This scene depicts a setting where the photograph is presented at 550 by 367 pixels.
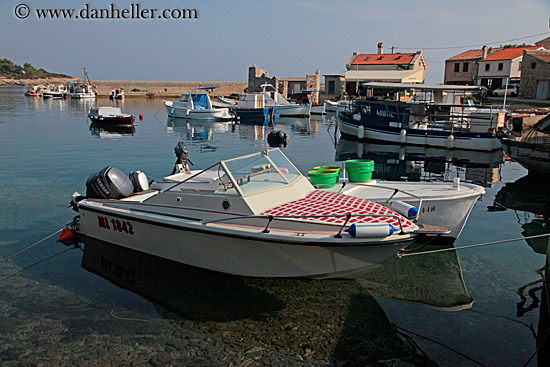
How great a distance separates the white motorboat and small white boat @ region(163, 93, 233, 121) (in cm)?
2998

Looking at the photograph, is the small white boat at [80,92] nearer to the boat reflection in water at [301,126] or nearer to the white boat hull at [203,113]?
the white boat hull at [203,113]

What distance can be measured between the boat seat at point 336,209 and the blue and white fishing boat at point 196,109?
3127cm

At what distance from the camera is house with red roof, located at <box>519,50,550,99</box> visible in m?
40.4

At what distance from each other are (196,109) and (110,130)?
10.3 metres

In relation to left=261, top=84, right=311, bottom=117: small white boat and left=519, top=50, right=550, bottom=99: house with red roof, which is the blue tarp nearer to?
left=261, top=84, right=311, bottom=117: small white boat

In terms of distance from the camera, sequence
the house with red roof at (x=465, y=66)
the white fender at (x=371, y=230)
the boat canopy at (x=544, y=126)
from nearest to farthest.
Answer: the white fender at (x=371, y=230)
the boat canopy at (x=544, y=126)
the house with red roof at (x=465, y=66)

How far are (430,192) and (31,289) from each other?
A: 7353 millimetres

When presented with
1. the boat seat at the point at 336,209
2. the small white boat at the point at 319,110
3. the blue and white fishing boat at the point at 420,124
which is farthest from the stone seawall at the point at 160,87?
the boat seat at the point at 336,209

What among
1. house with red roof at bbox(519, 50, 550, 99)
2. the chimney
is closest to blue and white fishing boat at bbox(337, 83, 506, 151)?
house with red roof at bbox(519, 50, 550, 99)

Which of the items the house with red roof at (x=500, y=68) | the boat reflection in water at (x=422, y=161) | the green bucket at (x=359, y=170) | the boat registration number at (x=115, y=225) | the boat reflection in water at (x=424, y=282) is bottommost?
the boat reflection in water at (x=424, y=282)

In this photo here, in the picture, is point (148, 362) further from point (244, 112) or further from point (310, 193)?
point (244, 112)

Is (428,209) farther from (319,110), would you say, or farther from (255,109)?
(319,110)

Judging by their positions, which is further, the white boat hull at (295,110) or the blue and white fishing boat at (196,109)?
the white boat hull at (295,110)

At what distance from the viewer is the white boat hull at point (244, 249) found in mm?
5957
